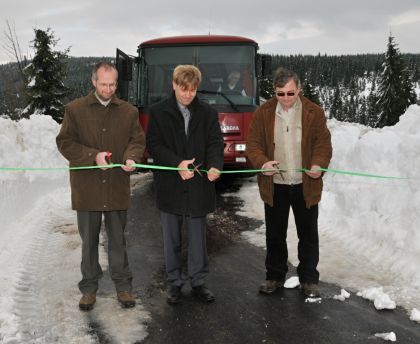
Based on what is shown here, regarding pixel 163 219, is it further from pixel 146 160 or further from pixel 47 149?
pixel 47 149

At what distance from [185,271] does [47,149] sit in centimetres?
761

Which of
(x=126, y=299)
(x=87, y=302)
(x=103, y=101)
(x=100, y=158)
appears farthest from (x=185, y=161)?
(x=87, y=302)

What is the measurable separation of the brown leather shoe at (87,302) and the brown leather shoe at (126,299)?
0.23 metres

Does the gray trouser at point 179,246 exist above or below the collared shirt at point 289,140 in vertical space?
below

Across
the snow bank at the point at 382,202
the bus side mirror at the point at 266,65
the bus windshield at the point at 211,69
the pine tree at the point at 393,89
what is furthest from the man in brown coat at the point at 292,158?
the pine tree at the point at 393,89

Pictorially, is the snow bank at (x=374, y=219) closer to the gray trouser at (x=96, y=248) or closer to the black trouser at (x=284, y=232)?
the black trouser at (x=284, y=232)

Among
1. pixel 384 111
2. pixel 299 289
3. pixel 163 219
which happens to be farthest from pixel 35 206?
pixel 384 111

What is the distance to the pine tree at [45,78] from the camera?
28.2m

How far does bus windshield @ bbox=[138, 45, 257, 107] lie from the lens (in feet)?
31.3

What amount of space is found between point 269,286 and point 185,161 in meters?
1.55

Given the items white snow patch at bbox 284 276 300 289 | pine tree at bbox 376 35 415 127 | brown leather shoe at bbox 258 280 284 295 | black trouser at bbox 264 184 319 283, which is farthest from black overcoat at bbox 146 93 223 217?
pine tree at bbox 376 35 415 127

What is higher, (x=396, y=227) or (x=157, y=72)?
(x=157, y=72)

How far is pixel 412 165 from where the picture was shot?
662 cm

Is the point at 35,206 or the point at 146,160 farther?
the point at 146,160
